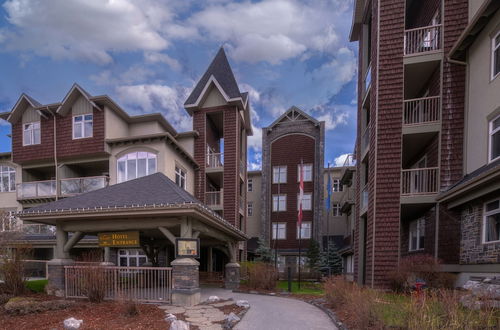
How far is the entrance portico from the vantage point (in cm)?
888

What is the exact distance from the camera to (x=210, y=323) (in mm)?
6824

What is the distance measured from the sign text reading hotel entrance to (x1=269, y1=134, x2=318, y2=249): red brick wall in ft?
62.7

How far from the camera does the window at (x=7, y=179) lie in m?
21.7

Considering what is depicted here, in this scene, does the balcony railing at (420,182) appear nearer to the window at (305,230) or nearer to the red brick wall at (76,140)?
the window at (305,230)

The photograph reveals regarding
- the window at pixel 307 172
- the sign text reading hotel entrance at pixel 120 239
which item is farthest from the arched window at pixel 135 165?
the window at pixel 307 172

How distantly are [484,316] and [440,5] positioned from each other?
12.4 metres

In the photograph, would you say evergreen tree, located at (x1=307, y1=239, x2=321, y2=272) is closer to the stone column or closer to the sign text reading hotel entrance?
the stone column

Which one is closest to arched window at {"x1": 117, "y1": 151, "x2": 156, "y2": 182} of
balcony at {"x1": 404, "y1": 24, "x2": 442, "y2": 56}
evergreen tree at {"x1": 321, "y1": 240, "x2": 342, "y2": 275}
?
balcony at {"x1": 404, "y1": 24, "x2": 442, "y2": 56}

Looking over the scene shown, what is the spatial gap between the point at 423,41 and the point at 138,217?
44.2 feet

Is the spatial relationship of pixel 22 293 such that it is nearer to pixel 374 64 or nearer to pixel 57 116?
pixel 57 116

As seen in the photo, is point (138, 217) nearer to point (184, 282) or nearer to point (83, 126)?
point (184, 282)

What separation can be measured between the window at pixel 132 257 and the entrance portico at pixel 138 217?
8965mm

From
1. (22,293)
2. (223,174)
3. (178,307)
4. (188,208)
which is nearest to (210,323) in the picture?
(178,307)

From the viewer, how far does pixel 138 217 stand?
31.7 ft
